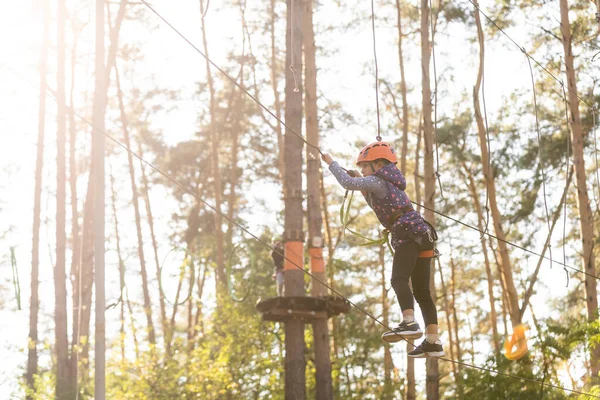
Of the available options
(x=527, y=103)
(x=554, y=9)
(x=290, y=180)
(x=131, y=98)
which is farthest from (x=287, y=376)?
(x=131, y=98)

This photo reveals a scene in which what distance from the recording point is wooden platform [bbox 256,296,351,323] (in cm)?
1015

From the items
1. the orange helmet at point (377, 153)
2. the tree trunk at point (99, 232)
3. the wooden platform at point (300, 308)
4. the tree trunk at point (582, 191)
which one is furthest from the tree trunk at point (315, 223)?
the orange helmet at point (377, 153)

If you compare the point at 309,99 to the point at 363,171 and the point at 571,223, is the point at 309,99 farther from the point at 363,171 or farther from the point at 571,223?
the point at 571,223

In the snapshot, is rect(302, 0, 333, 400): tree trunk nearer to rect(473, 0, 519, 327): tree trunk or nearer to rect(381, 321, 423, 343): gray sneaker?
rect(473, 0, 519, 327): tree trunk

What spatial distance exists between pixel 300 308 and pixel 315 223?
2003 mm

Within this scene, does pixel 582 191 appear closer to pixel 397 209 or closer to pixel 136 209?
pixel 397 209

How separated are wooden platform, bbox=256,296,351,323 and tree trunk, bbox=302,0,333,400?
433 mm

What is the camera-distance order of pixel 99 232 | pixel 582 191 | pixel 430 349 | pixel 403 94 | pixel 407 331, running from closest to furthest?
1. pixel 407 331
2. pixel 430 349
3. pixel 99 232
4. pixel 582 191
5. pixel 403 94

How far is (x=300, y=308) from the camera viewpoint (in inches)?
409

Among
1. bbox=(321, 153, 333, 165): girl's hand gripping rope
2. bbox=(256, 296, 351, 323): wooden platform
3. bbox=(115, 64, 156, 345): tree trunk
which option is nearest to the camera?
bbox=(321, 153, 333, 165): girl's hand gripping rope

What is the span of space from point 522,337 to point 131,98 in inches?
591

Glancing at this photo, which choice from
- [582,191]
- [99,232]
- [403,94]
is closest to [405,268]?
[99,232]

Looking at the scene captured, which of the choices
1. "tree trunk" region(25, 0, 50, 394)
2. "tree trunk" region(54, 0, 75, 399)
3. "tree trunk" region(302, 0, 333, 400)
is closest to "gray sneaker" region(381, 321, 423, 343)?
"tree trunk" region(302, 0, 333, 400)

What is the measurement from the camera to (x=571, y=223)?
71.9 feet
